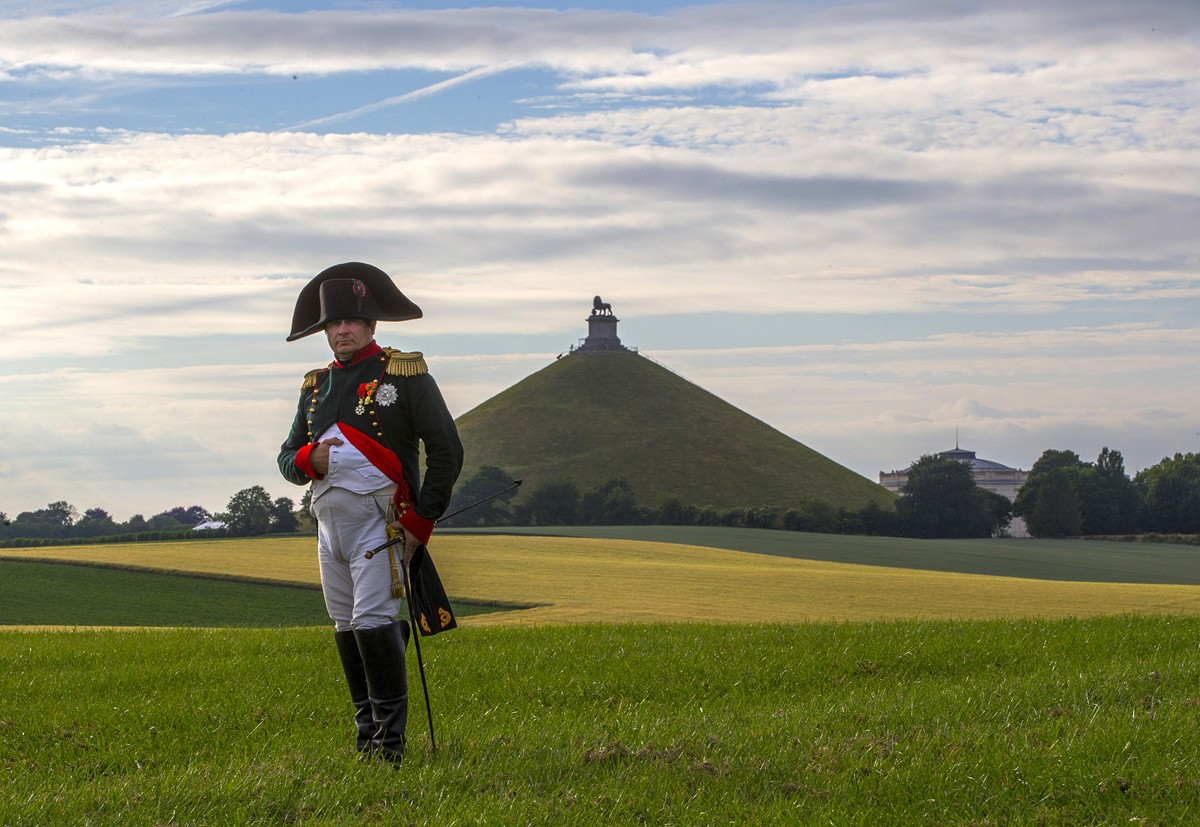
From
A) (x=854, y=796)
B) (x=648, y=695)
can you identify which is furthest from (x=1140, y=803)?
(x=648, y=695)

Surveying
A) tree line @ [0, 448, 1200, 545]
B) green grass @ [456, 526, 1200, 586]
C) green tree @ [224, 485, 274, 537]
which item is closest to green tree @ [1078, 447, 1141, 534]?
tree line @ [0, 448, 1200, 545]

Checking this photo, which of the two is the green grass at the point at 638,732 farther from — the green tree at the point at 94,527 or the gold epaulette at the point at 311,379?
the green tree at the point at 94,527

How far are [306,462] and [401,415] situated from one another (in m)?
0.70

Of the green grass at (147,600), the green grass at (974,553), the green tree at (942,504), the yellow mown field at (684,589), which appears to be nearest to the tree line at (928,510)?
the green tree at (942,504)

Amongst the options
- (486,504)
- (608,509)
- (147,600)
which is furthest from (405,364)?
(608,509)

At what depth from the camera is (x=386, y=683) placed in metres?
8.26

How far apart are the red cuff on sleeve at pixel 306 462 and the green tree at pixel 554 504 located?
9777 cm

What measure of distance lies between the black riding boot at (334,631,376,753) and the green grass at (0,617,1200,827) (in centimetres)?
20

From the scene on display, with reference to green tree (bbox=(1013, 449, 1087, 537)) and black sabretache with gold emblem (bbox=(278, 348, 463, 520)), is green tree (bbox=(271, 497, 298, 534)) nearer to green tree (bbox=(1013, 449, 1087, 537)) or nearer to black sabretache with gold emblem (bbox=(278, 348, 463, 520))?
green tree (bbox=(1013, 449, 1087, 537))

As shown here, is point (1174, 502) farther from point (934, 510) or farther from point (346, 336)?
point (346, 336)

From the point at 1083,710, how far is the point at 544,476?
4970 inches

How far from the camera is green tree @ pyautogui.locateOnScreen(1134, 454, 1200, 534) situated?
4299 inches

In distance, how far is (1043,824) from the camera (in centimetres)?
663

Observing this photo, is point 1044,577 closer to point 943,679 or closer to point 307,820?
point 943,679
